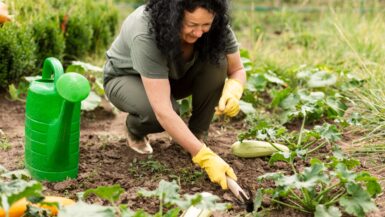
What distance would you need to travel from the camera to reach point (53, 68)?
2.77 meters

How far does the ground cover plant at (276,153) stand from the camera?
7.88 ft

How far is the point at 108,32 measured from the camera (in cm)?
519

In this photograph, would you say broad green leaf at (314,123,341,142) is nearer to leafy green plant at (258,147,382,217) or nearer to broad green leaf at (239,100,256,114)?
leafy green plant at (258,147,382,217)

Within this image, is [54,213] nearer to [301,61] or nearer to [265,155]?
[265,155]

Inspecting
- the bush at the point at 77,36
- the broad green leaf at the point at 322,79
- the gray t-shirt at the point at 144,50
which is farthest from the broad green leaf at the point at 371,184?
the bush at the point at 77,36

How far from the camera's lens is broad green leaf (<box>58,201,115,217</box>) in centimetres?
212

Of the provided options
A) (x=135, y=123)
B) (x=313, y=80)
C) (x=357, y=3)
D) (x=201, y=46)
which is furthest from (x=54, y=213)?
(x=357, y=3)

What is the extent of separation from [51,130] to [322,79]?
213cm

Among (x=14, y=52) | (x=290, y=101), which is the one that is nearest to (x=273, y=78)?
(x=290, y=101)

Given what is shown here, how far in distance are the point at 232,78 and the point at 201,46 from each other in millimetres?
332

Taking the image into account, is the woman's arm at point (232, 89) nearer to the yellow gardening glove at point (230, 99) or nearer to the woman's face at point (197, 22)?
the yellow gardening glove at point (230, 99)

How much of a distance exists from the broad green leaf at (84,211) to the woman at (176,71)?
29.5 inches

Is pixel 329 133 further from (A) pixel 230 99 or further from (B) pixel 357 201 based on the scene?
(B) pixel 357 201

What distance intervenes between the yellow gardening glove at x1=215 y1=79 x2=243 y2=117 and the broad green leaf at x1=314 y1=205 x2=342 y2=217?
2.81ft
